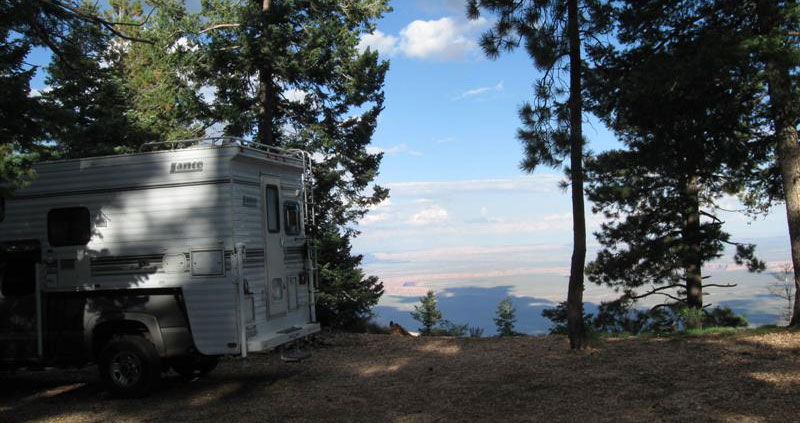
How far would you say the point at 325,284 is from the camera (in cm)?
1500

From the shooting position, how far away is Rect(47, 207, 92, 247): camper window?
8312 millimetres

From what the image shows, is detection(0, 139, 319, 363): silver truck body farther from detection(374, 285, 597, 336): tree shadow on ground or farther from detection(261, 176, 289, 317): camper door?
detection(374, 285, 597, 336): tree shadow on ground

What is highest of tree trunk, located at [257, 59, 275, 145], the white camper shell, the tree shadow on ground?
tree trunk, located at [257, 59, 275, 145]

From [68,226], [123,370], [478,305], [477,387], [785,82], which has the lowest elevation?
[478,305]

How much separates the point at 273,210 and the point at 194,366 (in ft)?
8.99

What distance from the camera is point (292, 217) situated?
30.5ft

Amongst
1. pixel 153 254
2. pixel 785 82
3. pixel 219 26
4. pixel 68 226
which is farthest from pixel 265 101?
pixel 785 82

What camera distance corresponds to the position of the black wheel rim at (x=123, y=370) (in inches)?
315

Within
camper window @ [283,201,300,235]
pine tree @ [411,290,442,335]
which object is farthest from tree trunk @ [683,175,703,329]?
pine tree @ [411,290,442,335]

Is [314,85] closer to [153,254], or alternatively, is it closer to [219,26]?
[219,26]

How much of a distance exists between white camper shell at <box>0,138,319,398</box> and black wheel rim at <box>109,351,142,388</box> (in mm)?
375

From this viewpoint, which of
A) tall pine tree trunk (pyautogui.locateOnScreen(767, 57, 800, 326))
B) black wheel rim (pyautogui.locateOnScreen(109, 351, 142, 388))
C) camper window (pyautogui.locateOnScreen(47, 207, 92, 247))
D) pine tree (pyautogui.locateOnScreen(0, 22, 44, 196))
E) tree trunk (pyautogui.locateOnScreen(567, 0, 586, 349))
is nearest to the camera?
pine tree (pyautogui.locateOnScreen(0, 22, 44, 196))

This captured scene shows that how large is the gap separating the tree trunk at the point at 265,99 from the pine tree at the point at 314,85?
0.08 ft

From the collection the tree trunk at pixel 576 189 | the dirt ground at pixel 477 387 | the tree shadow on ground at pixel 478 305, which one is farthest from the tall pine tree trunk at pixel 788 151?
the tree shadow on ground at pixel 478 305
